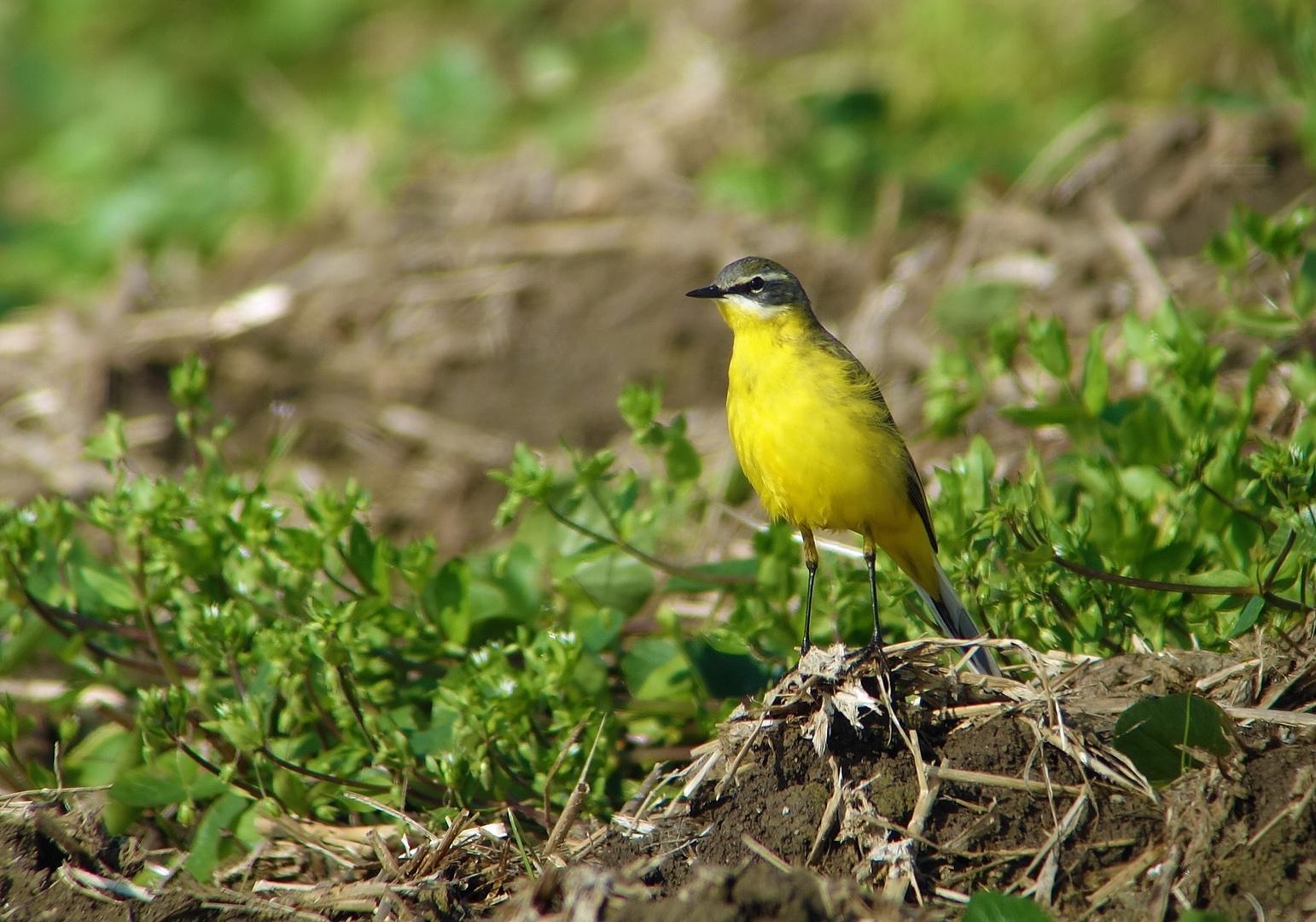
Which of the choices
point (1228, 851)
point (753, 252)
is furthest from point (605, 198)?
point (1228, 851)

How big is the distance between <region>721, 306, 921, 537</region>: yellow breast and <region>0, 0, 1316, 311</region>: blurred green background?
3.53m

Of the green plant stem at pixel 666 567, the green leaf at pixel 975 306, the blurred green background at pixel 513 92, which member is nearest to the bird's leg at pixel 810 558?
the green plant stem at pixel 666 567

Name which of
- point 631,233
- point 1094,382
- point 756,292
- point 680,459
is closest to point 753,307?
point 756,292

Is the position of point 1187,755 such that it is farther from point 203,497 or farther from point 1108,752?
point 203,497

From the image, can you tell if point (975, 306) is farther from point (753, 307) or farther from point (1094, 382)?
point (753, 307)

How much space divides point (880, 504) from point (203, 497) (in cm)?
227

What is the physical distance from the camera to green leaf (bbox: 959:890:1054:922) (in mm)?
2562

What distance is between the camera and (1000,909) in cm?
259

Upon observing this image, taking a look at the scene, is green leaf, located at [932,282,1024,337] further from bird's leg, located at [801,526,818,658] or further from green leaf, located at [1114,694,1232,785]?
green leaf, located at [1114,694,1232,785]

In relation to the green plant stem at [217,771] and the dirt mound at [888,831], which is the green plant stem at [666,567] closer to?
the dirt mound at [888,831]

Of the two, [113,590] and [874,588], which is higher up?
[113,590]

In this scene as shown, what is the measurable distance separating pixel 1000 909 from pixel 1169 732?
2.09 ft

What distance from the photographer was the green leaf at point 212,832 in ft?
11.5

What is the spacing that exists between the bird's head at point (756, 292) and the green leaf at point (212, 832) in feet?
7.15
